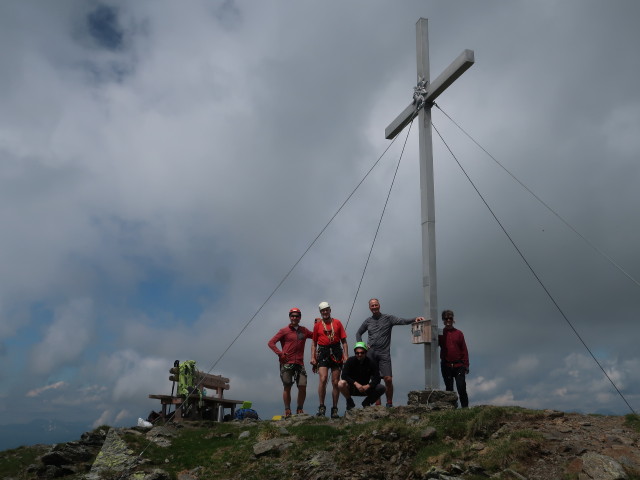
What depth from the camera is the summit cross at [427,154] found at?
40.7 feet

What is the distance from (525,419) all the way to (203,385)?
1003cm

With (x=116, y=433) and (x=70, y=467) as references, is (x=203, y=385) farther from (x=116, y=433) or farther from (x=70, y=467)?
(x=70, y=467)

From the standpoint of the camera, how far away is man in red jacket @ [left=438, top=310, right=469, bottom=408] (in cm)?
1218

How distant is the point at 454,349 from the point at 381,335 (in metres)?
1.62

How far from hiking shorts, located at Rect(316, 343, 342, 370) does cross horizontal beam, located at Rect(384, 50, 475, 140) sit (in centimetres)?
634

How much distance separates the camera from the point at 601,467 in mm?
7418

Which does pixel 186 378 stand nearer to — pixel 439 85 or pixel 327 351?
pixel 327 351

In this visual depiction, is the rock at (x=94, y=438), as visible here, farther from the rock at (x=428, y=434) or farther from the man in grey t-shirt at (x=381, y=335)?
the rock at (x=428, y=434)

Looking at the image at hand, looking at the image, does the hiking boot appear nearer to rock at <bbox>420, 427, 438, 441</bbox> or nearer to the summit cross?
the summit cross

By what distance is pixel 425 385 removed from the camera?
12.4 m

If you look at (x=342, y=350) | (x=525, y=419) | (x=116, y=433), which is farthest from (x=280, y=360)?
(x=525, y=419)

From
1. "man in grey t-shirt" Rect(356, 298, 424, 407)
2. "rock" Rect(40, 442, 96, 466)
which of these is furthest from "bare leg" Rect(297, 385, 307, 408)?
"rock" Rect(40, 442, 96, 466)

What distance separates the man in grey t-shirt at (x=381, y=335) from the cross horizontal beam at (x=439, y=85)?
17.1 ft

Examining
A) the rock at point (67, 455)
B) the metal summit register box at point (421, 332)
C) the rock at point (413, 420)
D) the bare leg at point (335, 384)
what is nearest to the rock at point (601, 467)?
the rock at point (413, 420)
